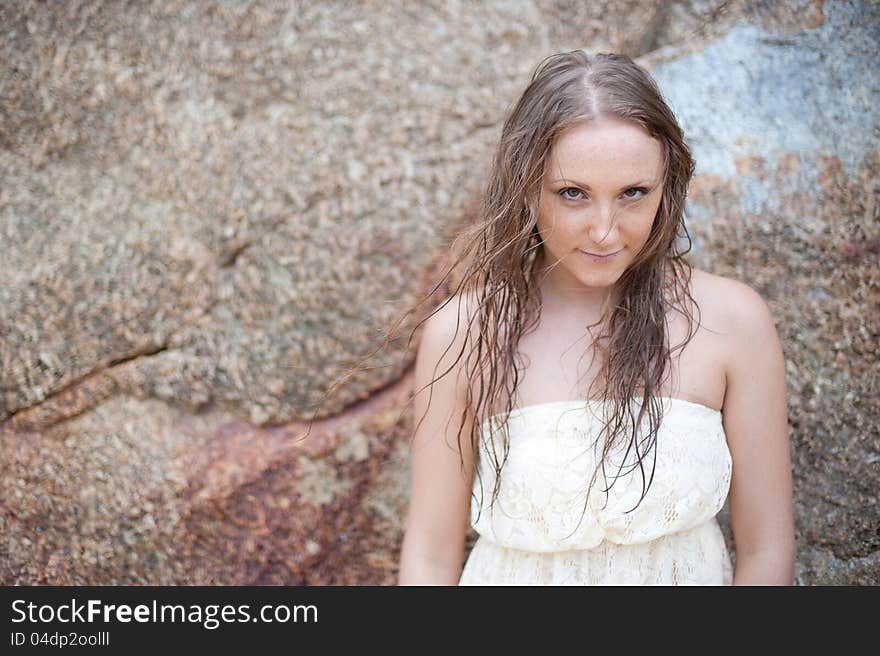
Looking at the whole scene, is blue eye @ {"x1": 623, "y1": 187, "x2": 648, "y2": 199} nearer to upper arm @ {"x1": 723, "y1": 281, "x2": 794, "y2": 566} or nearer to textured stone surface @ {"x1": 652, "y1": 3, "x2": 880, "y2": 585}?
upper arm @ {"x1": 723, "y1": 281, "x2": 794, "y2": 566}

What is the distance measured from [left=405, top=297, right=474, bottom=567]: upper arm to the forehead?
502 mm

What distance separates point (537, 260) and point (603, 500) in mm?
579

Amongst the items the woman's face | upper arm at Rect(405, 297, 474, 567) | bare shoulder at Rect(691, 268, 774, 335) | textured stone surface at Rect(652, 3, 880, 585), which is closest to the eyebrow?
the woman's face

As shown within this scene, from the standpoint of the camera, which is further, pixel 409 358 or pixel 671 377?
pixel 409 358

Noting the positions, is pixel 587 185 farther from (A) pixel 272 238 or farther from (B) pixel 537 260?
(A) pixel 272 238

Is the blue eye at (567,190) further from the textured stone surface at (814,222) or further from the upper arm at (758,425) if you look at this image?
the textured stone surface at (814,222)

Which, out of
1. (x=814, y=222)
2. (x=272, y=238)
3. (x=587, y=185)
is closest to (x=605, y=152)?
(x=587, y=185)

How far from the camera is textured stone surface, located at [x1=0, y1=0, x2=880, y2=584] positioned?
2.40 meters

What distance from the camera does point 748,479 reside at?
6.67ft

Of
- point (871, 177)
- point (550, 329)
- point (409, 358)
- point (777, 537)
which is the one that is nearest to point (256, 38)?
point (409, 358)

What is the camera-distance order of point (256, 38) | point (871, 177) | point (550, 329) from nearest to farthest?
1. point (550, 329)
2. point (871, 177)
3. point (256, 38)

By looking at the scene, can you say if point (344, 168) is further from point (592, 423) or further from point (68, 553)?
point (68, 553)

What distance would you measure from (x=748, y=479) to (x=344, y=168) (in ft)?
4.17

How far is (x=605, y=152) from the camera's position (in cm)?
179
